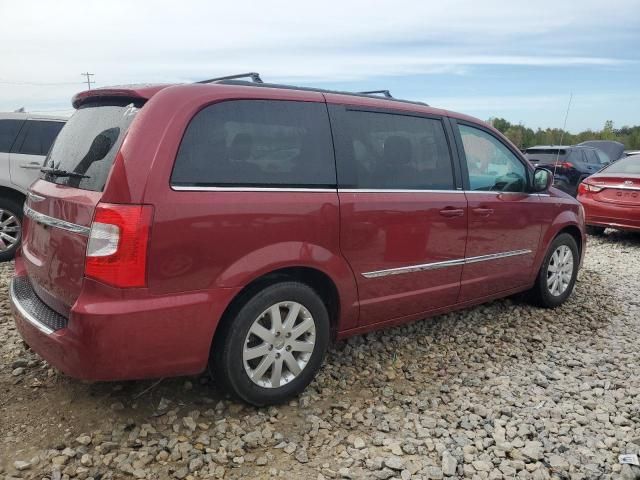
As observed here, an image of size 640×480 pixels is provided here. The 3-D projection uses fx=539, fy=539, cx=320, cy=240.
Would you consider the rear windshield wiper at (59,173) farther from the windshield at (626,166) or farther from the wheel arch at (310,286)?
the windshield at (626,166)

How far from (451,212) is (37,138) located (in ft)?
16.3

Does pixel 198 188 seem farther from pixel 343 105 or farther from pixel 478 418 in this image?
pixel 478 418

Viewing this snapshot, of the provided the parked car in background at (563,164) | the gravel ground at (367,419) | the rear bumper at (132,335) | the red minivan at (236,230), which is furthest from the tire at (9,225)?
the parked car in background at (563,164)

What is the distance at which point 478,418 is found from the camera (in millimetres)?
3037

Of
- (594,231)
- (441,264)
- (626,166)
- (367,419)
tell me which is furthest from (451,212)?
(594,231)

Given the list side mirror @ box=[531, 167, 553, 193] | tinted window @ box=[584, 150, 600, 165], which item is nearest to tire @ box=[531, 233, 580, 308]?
side mirror @ box=[531, 167, 553, 193]

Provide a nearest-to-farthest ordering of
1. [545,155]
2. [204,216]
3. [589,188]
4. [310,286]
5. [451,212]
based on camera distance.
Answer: [204,216], [310,286], [451,212], [589,188], [545,155]

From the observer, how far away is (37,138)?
6.24 m

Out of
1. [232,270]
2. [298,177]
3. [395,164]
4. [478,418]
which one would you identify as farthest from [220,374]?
[395,164]

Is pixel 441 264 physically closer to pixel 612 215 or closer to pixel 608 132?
pixel 612 215

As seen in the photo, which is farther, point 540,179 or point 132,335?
point 540,179

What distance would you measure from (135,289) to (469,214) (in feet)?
7.90

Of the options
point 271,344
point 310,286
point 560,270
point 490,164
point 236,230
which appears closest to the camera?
point 236,230

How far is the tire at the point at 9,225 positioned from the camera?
6.02 metres
